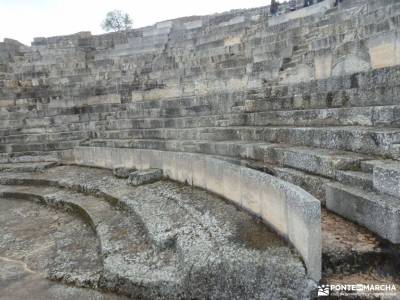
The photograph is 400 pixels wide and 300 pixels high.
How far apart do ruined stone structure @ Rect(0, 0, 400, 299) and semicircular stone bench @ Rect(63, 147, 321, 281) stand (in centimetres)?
2

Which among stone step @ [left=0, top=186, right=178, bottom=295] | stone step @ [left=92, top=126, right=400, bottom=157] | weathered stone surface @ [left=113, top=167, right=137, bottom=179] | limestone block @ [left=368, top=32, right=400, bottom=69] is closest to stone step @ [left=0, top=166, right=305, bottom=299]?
stone step @ [left=0, top=186, right=178, bottom=295]

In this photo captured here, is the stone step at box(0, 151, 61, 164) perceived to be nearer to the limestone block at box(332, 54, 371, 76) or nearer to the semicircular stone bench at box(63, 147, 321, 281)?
the semicircular stone bench at box(63, 147, 321, 281)

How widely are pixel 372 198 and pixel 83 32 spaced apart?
21490 millimetres

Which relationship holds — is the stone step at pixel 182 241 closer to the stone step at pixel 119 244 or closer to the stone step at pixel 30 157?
the stone step at pixel 119 244

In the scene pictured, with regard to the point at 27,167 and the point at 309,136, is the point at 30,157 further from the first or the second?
the point at 309,136

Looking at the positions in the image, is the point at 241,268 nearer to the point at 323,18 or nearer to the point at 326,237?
the point at 326,237

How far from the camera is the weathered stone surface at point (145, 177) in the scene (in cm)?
508

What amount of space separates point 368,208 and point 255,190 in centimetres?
107

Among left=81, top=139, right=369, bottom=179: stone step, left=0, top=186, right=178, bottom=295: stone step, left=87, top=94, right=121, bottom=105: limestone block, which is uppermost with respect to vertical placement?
left=87, top=94, right=121, bottom=105: limestone block

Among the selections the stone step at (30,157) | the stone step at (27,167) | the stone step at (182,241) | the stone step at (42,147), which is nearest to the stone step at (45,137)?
the stone step at (42,147)

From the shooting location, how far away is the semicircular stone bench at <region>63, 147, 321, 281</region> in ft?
7.05

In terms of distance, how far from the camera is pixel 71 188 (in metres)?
5.84

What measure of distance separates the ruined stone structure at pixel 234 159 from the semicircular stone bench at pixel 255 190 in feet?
0.05

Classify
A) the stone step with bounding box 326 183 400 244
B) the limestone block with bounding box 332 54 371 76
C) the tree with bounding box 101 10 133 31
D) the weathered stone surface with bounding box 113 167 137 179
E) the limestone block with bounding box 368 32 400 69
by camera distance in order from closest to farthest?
1. the stone step with bounding box 326 183 400 244
2. the limestone block with bounding box 368 32 400 69
3. the limestone block with bounding box 332 54 371 76
4. the weathered stone surface with bounding box 113 167 137 179
5. the tree with bounding box 101 10 133 31
